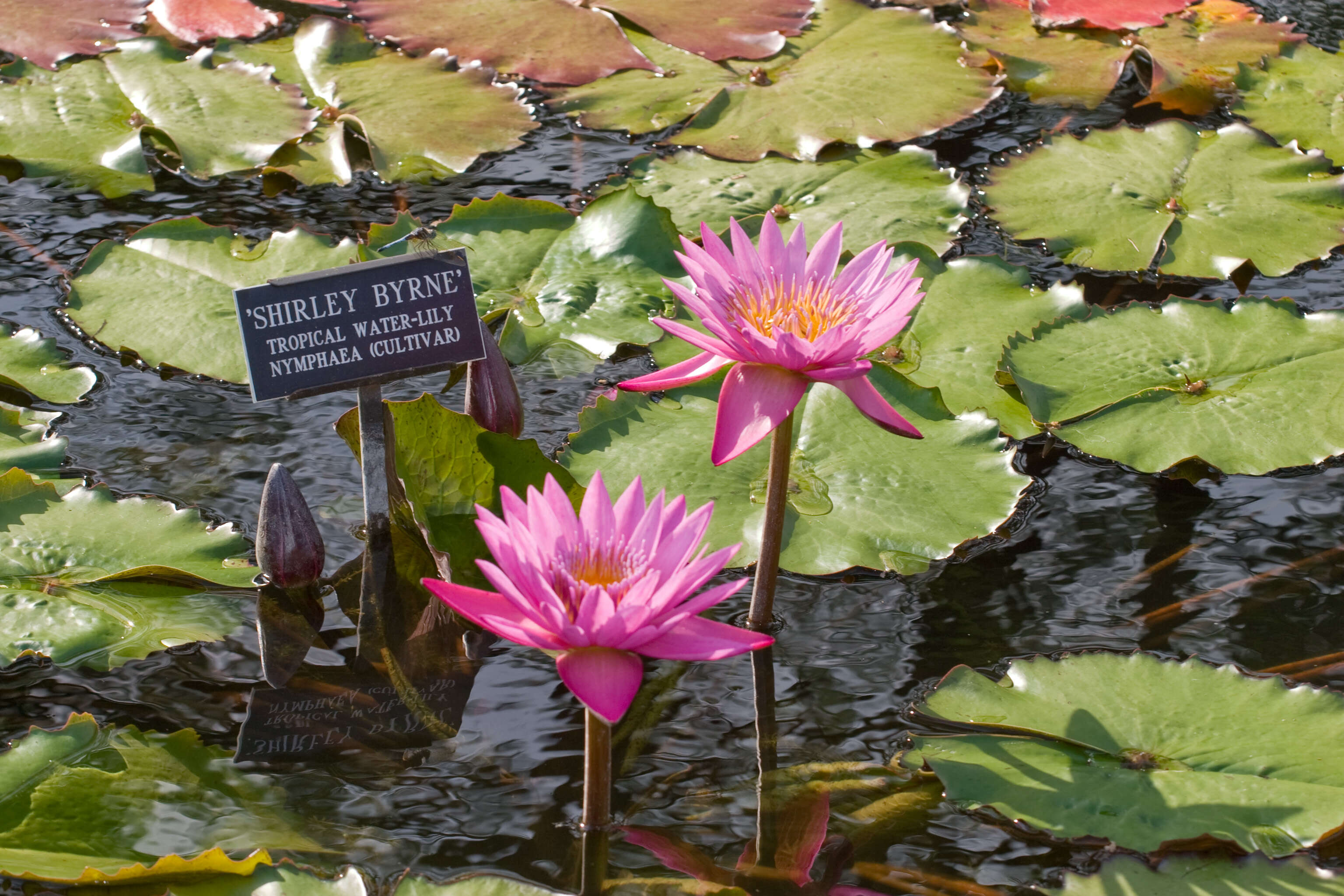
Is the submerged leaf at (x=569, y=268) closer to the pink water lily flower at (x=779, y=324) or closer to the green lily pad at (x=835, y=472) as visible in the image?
the green lily pad at (x=835, y=472)

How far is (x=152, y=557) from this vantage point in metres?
1.90

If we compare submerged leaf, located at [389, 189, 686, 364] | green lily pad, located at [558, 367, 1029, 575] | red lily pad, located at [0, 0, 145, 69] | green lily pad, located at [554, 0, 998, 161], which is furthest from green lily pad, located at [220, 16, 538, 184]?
green lily pad, located at [558, 367, 1029, 575]

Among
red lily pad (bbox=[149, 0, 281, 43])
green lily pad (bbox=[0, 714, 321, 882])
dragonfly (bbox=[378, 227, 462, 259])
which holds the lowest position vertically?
green lily pad (bbox=[0, 714, 321, 882])

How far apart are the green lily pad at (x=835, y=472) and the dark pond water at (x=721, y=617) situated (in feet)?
0.46

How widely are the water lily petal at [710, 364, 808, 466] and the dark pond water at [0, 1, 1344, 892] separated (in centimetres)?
46

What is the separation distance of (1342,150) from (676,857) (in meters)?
2.99

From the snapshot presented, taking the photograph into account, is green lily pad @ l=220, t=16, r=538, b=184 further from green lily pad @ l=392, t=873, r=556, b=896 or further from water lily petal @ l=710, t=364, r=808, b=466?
green lily pad @ l=392, t=873, r=556, b=896

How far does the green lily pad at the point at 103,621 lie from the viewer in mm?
1757

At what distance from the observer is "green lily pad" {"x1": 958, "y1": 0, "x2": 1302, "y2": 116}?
3.75m

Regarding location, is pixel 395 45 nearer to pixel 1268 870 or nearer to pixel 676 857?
pixel 676 857

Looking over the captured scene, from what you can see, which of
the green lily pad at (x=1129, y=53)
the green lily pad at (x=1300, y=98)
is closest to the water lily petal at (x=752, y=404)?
the green lily pad at (x=1300, y=98)

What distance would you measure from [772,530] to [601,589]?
582mm

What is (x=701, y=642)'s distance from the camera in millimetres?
1379

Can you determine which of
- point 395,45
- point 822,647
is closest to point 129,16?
point 395,45
